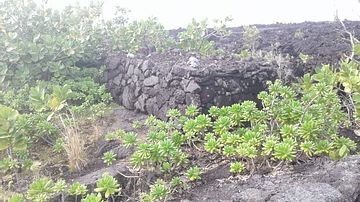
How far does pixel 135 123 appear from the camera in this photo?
170 inches

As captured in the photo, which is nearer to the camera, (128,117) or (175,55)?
(128,117)

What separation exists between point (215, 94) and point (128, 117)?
1614 millimetres

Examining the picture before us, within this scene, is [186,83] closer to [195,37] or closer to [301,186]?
[195,37]

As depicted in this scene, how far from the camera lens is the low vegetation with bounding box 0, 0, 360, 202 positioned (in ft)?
9.92

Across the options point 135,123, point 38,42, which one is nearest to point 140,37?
point 38,42

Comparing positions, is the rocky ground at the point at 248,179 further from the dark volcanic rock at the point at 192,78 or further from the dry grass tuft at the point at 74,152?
the dark volcanic rock at the point at 192,78

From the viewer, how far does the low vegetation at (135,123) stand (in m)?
3.02

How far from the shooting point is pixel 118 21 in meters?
7.74

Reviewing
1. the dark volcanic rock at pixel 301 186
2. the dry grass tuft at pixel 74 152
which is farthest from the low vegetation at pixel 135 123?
the dark volcanic rock at pixel 301 186

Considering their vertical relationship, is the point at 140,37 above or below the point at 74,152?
above

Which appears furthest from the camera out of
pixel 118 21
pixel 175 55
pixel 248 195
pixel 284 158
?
pixel 118 21

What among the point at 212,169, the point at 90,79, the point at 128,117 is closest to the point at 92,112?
the point at 128,117

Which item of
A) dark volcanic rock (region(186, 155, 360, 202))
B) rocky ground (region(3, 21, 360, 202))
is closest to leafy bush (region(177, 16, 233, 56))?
rocky ground (region(3, 21, 360, 202))

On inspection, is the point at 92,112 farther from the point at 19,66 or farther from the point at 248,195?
the point at 248,195
